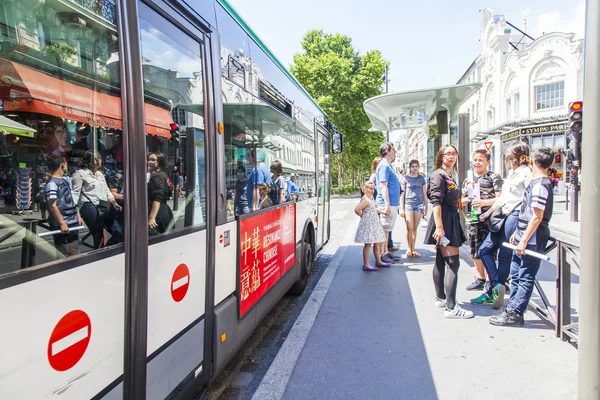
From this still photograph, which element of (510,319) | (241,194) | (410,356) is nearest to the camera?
(241,194)

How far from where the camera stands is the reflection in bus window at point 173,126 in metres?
2.12

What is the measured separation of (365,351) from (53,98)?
321cm

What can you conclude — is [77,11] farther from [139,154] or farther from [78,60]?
[139,154]

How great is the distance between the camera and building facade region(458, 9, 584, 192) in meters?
24.9

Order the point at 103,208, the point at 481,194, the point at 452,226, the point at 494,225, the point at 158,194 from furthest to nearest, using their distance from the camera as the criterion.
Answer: the point at 481,194, the point at 494,225, the point at 452,226, the point at 158,194, the point at 103,208

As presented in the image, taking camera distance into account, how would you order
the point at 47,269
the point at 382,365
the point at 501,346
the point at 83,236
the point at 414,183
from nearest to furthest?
the point at 47,269
the point at 83,236
the point at 382,365
the point at 501,346
the point at 414,183

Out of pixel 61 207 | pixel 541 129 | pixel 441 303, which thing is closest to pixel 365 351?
pixel 441 303

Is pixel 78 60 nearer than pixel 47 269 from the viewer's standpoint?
No

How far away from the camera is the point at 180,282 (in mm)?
2305

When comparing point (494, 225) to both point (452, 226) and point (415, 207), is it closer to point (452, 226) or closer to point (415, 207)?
point (452, 226)

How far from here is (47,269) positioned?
1438 mm

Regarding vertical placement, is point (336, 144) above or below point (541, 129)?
→ below

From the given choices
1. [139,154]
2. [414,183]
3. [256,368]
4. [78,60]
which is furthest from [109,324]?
[414,183]

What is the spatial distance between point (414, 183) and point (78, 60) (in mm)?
6432
